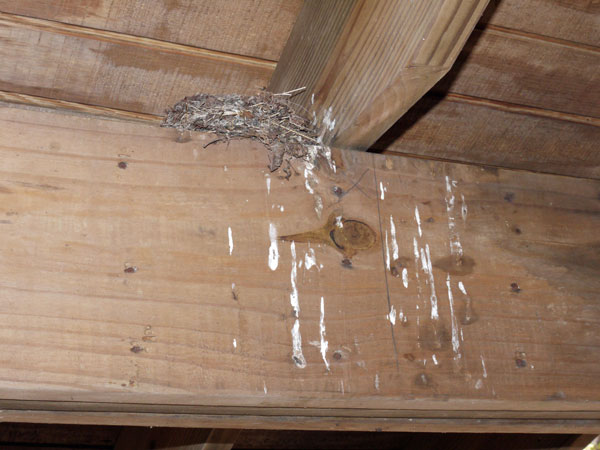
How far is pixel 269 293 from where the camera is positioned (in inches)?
63.2

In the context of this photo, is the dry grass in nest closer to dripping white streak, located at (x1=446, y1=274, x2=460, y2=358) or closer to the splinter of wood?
the splinter of wood

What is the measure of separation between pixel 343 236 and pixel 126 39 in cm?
71

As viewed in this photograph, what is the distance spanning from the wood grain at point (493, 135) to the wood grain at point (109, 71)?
50 centimetres

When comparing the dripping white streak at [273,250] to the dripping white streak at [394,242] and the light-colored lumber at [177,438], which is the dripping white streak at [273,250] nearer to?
the dripping white streak at [394,242]

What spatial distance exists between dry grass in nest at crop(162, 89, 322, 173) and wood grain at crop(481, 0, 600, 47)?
0.55m

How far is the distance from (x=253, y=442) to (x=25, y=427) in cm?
107

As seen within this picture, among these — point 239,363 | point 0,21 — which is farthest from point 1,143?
point 239,363

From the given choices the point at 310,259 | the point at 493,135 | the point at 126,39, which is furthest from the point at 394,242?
the point at 126,39

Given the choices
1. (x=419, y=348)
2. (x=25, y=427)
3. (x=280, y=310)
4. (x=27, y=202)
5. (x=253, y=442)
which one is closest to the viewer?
(x=27, y=202)

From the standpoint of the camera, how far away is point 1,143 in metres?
1.53

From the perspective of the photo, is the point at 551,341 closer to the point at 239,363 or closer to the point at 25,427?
the point at 239,363

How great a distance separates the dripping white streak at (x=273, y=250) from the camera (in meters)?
1.64

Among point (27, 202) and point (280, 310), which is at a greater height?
point (27, 202)

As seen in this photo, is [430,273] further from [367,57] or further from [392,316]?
[367,57]
